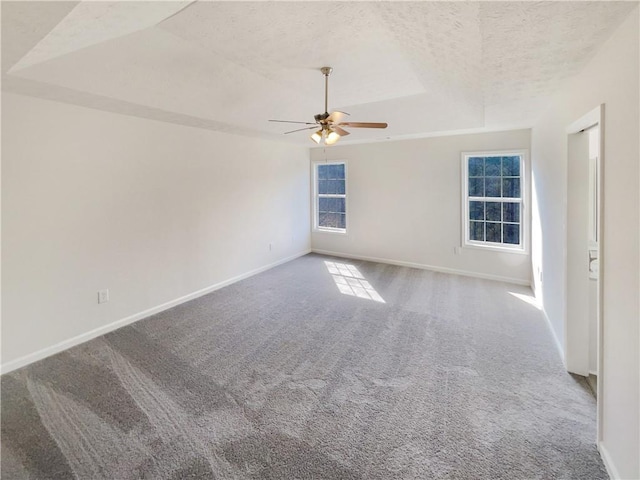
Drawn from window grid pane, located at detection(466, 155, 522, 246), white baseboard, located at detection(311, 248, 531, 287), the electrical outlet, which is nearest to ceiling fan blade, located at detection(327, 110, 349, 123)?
the electrical outlet

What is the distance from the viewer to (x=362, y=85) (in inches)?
124

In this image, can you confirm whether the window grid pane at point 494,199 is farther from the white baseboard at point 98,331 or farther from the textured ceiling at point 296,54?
the white baseboard at point 98,331

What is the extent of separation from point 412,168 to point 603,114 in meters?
3.97

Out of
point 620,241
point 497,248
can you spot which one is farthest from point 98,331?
point 497,248

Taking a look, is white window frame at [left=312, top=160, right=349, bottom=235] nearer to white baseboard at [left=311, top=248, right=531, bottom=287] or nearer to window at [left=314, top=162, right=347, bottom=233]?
window at [left=314, top=162, right=347, bottom=233]

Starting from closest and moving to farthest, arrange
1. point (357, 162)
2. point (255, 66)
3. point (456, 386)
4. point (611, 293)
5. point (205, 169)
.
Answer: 1. point (611, 293)
2. point (456, 386)
3. point (255, 66)
4. point (205, 169)
5. point (357, 162)

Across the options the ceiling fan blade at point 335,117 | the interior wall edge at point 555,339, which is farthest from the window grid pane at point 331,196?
the interior wall edge at point 555,339

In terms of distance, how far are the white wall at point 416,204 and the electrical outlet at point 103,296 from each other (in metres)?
4.41

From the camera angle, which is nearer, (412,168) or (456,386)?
(456,386)

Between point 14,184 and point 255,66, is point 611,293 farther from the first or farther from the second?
point 14,184

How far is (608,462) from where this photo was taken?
5.47 ft

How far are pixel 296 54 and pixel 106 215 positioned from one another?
2650mm

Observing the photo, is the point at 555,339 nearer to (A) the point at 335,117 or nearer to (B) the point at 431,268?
(B) the point at 431,268

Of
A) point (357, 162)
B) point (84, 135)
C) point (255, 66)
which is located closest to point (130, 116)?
point (84, 135)
